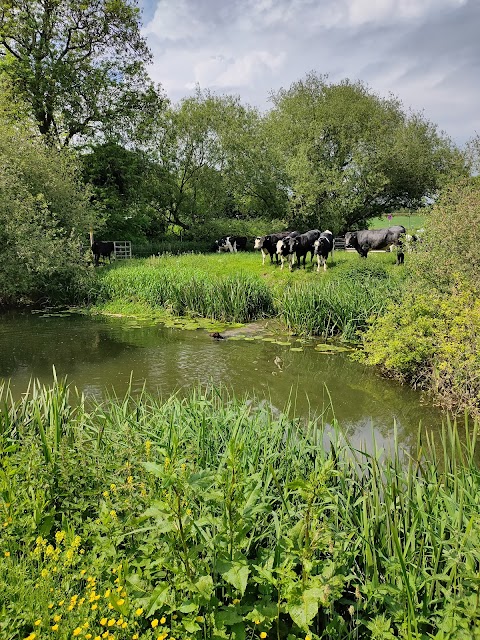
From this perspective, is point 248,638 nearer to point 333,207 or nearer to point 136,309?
point 136,309

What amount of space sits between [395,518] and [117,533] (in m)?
1.51

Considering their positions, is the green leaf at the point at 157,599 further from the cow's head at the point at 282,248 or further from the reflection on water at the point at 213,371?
the cow's head at the point at 282,248

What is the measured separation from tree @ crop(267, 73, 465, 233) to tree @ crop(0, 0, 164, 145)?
10.2 metres

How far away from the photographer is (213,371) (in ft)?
30.0

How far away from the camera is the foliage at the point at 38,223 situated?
48.1 ft

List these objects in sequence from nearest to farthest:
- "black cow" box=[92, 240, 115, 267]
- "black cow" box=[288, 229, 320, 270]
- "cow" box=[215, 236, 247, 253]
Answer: "black cow" box=[288, 229, 320, 270] → "black cow" box=[92, 240, 115, 267] → "cow" box=[215, 236, 247, 253]

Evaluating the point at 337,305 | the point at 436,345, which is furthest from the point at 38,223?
the point at 436,345

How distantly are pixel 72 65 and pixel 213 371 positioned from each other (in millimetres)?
21913

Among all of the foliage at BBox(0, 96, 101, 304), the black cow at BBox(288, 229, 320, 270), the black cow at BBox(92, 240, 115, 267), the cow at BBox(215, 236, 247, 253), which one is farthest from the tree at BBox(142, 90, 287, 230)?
the black cow at BBox(288, 229, 320, 270)

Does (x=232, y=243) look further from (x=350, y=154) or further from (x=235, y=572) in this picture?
(x=235, y=572)

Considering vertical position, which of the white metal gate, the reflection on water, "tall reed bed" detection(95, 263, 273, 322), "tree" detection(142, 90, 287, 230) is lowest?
the reflection on water

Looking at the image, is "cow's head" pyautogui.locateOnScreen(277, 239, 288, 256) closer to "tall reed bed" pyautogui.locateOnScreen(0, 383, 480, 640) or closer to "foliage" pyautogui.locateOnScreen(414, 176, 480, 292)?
"foliage" pyautogui.locateOnScreen(414, 176, 480, 292)

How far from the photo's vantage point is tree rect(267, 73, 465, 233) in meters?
29.4

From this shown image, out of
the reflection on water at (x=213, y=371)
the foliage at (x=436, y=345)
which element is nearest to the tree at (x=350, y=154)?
the reflection on water at (x=213, y=371)
